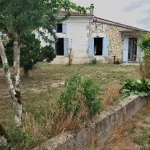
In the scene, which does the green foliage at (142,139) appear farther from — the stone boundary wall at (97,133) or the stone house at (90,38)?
the stone house at (90,38)

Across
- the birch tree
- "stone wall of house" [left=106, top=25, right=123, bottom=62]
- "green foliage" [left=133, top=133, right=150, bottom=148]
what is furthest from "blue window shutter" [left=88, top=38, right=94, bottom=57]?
"green foliage" [left=133, top=133, right=150, bottom=148]

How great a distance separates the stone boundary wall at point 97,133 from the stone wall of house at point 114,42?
537 inches

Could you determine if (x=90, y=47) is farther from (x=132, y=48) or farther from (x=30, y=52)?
(x=30, y=52)

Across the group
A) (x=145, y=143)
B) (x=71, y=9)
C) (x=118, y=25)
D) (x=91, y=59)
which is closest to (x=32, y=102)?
(x=71, y=9)

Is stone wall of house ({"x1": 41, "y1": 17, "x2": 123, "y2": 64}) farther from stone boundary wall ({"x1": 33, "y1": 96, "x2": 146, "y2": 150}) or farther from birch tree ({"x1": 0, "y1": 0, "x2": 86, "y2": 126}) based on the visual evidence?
birch tree ({"x1": 0, "y1": 0, "x2": 86, "y2": 126})

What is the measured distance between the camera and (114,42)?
60.1ft

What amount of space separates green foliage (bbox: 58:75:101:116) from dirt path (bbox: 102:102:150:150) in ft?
2.25

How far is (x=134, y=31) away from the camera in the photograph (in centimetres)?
1823

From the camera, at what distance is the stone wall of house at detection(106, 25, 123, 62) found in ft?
59.4

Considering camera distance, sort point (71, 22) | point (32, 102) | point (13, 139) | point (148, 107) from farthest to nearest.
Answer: point (71, 22) < point (32, 102) < point (148, 107) < point (13, 139)

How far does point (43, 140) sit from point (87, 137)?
0.77 m

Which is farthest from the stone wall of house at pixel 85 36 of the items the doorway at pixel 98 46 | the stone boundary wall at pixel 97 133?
the stone boundary wall at pixel 97 133

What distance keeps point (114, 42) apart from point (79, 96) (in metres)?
15.7

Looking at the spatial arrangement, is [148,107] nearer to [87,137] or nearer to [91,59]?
[87,137]
